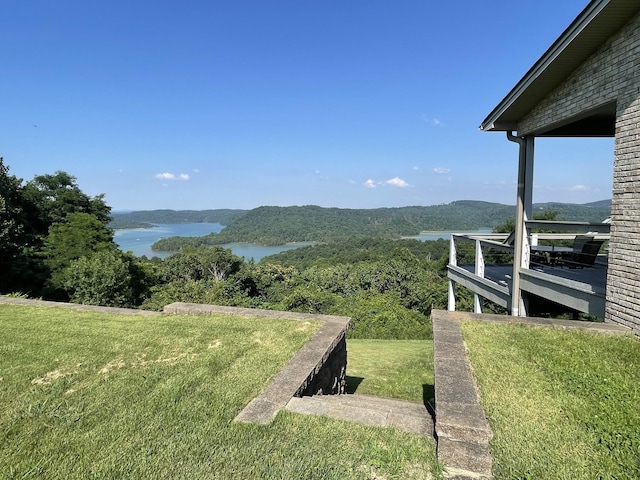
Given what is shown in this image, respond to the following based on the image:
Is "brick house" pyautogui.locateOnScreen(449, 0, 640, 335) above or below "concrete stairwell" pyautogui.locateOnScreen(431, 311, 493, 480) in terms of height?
above

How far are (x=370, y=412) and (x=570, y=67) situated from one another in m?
4.96

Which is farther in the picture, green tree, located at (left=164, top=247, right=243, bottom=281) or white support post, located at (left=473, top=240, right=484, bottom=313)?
green tree, located at (left=164, top=247, right=243, bottom=281)

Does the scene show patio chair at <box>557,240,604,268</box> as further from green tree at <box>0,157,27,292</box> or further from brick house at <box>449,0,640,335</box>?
green tree at <box>0,157,27,292</box>

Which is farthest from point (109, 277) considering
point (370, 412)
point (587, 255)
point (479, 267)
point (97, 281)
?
point (587, 255)

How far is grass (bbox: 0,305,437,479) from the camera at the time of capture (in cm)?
192

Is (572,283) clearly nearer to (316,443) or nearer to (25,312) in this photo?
(316,443)

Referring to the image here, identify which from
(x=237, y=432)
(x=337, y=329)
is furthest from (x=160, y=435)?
(x=337, y=329)

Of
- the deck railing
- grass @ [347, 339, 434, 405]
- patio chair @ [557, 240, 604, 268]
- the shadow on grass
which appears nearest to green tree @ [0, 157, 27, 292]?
grass @ [347, 339, 434, 405]

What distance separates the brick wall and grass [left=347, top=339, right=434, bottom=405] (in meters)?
2.27

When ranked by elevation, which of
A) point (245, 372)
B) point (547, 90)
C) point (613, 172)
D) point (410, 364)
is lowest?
point (410, 364)

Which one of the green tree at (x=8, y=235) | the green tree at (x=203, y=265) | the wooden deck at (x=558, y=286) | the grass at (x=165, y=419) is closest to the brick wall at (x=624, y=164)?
the wooden deck at (x=558, y=286)

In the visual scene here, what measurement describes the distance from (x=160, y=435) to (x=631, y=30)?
565 cm

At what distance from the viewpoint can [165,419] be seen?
2.38 metres

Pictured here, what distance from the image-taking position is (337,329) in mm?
4102
